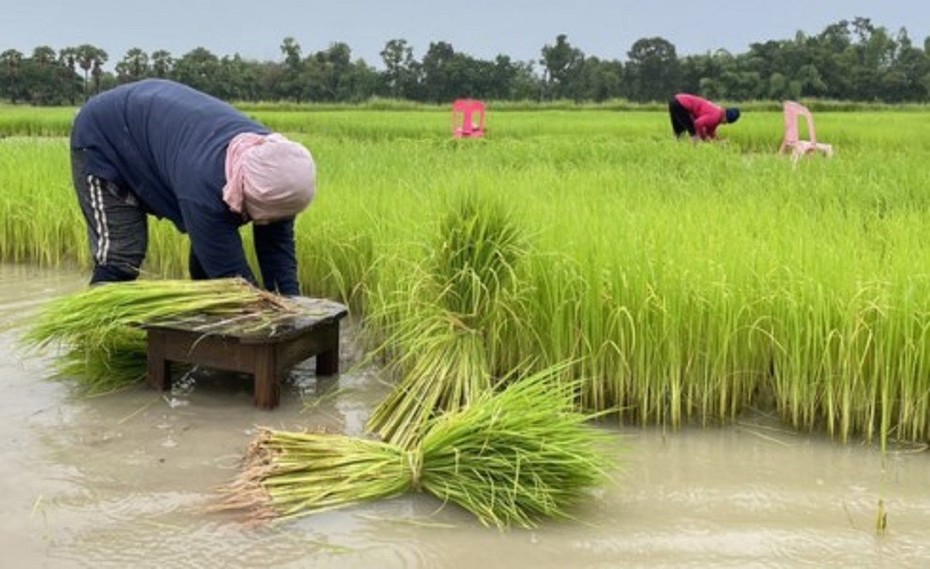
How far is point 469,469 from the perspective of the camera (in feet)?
7.64

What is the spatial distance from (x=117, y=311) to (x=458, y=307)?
1.10 metres

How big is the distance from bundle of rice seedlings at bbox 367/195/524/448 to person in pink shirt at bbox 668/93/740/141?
271 inches

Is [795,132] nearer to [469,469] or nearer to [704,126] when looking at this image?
[704,126]

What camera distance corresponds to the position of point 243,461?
2.60 metres

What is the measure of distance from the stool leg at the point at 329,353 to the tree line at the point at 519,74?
109ft

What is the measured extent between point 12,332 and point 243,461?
1854 millimetres

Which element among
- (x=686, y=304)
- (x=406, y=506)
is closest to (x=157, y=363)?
(x=406, y=506)

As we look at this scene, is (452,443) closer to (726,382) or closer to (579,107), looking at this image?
(726,382)

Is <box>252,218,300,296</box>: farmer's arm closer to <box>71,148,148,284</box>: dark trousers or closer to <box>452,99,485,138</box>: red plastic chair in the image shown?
<box>71,148,148,284</box>: dark trousers

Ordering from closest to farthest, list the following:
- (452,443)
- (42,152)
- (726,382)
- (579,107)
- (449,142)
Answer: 1. (452,443)
2. (726,382)
3. (42,152)
4. (449,142)
5. (579,107)

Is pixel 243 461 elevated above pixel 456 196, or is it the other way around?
pixel 456 196

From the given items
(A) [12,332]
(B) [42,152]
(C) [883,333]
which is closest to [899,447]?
(C) [883,333]

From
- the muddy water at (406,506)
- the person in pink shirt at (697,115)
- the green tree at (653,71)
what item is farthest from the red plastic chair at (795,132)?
the green tree at (653,71)

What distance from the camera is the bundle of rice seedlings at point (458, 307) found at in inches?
112
